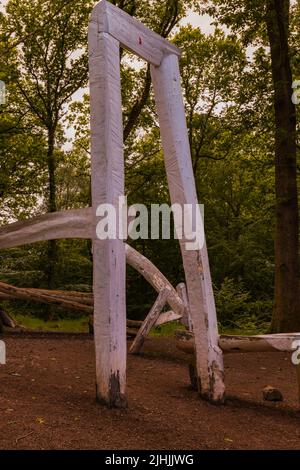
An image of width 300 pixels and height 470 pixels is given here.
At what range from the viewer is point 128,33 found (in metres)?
4.11

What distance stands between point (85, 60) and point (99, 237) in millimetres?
12770

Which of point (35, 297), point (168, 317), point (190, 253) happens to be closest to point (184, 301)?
point (168, 317)

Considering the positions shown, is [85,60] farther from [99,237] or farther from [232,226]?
[99,237]

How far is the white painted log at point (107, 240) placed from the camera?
371cm

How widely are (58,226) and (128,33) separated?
2593 mm

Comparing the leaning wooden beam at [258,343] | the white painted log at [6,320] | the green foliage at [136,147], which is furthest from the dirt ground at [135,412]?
the green foliage at [136,147]

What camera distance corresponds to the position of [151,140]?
59.5 feet

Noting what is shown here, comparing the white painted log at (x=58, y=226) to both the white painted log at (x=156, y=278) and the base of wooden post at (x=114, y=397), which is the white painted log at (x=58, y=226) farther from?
the base of wooden post at (x=114, y=397)

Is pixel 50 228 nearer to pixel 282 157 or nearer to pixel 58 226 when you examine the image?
pixel 58 226

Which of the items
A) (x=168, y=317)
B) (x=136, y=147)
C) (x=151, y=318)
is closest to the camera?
(x=168, y=317)

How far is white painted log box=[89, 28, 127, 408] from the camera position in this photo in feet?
12.2

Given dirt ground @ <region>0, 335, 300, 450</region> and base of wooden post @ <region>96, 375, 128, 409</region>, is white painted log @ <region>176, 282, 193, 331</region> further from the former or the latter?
base of wooden post @ <region>96, 375, 128, 409</region>

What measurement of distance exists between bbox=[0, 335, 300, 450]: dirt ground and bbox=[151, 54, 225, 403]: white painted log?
278mm
